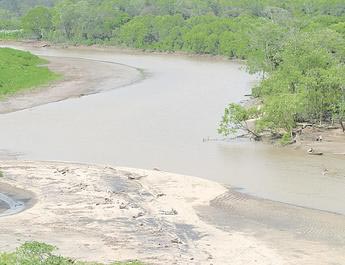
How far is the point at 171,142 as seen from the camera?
39.0 meters

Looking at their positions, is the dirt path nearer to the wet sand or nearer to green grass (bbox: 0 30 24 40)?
the wet sand

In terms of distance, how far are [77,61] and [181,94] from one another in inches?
1186

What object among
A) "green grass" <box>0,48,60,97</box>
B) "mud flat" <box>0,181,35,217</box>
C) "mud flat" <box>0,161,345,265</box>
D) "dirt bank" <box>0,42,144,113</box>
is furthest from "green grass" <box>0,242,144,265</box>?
"green grass" <box>0,48,60,97</box>

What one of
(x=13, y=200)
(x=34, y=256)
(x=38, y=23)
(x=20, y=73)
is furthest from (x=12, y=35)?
(x=34, y=256)

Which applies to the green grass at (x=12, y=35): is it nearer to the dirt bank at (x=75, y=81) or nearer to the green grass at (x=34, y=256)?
the dirt bank at (x=75, y=81)

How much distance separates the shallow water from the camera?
31109 mm

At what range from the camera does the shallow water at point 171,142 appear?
31109 millimetres

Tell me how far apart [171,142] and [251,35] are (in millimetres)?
21930

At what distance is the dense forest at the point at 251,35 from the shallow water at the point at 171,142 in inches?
114

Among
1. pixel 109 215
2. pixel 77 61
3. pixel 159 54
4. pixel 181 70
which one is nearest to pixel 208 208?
pixel 109 215

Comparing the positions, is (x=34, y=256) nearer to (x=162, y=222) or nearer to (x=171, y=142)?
(x=162, y=222)

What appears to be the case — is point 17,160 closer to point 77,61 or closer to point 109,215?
point 109,215

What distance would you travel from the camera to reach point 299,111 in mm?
39500

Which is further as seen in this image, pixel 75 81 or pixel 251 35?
pixel 75 81
